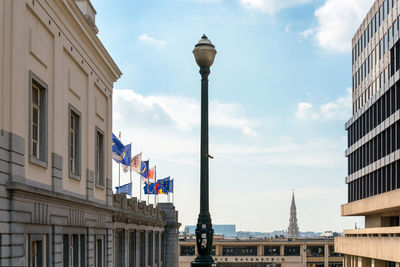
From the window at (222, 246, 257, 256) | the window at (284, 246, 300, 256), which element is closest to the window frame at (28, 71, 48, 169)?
the window at (222, 246, 257, 256)

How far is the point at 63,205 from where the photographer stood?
877 inches

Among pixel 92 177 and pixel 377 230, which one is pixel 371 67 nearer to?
pixel 377 230

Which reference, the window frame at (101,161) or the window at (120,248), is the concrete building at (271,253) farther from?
the window frame at (101,161)

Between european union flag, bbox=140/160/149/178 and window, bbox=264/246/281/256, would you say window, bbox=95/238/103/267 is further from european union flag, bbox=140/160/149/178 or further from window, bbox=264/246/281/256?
window, bbox=264/246/281/256

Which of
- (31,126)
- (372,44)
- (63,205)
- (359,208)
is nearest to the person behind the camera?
(31,126)

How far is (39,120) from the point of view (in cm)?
2045

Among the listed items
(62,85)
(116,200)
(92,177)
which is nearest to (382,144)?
(116,200)

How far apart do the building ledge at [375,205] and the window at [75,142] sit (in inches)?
1381

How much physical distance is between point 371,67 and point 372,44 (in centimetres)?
229

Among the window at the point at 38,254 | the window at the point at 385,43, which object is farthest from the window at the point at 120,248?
the window at the point at 385,43

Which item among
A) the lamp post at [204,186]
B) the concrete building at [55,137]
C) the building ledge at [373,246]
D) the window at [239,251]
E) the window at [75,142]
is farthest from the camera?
the window at [239,251]

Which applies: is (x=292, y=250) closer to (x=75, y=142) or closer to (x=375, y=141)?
(x=375, y=141)

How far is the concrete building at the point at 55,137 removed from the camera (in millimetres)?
17062

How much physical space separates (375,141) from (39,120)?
5025 cm
